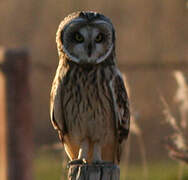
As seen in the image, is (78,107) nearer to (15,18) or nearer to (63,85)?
(63,85)

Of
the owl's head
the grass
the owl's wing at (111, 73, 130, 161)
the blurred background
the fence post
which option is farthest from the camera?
the blurred background

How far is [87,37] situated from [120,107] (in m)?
0.44

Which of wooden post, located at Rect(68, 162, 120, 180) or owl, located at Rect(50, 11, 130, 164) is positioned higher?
owl, located at Rect(50, 11, 130, 164)

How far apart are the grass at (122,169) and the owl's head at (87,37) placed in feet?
14.0

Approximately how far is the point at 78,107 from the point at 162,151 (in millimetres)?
6450

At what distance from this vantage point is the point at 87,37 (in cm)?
494

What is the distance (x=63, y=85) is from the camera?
16.4ft

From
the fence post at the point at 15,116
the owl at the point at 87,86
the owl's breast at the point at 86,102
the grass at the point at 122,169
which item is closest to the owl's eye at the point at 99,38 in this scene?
the owl at the point at 87,86

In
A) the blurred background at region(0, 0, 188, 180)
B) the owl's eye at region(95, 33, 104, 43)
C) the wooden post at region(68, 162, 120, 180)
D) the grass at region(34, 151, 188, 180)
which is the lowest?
the wooden post at region(68, 162, 120, 180)

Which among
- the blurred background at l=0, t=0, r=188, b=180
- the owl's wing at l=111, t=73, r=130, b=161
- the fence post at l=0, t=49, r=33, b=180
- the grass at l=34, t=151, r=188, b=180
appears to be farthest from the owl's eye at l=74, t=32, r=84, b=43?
the blurred background at l=0, t=0, r=188, b=180

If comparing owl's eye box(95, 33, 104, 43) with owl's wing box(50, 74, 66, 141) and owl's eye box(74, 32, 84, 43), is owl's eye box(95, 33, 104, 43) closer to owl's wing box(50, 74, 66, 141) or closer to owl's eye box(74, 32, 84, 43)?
owl's eye box(74, 32, 84, 43)

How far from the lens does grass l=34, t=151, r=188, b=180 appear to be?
31.5 ft

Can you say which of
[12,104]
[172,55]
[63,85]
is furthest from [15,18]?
[63,85]

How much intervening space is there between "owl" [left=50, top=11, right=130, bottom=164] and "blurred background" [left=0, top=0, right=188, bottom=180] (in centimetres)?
559
